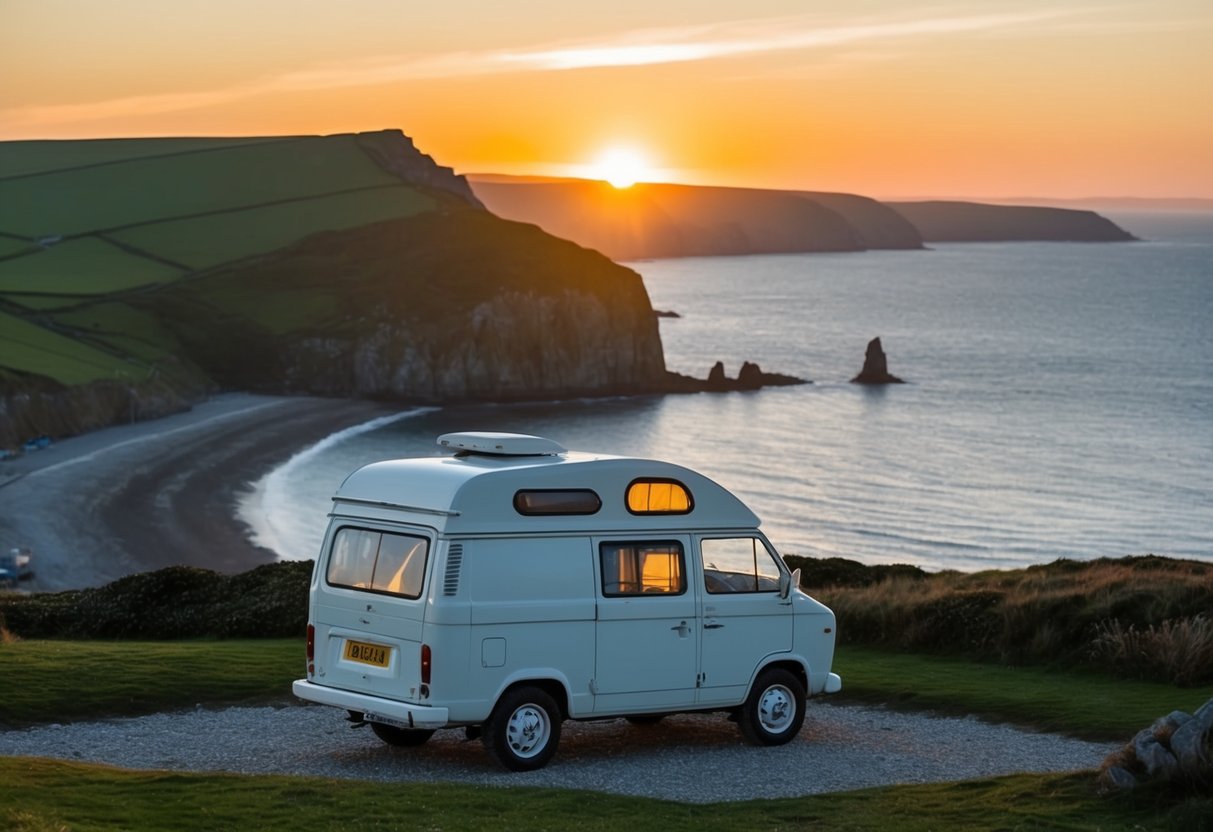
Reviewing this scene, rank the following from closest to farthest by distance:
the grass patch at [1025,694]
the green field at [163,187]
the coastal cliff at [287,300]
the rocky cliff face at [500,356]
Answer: the grass patch at [1025,694], the coastal cliff at [287,300], the rocky cliff face at [500,356], the green field at [163,187]

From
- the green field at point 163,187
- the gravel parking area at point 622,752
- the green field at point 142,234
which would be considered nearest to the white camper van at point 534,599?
the gravel parking area at point 622,752

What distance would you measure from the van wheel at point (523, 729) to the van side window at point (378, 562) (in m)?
1.34

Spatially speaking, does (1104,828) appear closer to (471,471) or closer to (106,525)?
(471,471)

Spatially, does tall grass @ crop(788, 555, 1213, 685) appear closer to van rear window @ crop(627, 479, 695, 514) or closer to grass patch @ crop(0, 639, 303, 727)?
van rear window @ crop(627, 479, 695, 514)

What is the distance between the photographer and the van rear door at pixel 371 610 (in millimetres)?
13242

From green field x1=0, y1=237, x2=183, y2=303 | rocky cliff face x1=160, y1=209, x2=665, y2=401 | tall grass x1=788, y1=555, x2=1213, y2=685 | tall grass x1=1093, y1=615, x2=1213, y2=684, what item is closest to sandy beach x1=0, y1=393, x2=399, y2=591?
rocky cliff face x1=160, y1=209, x2=665, y2=401

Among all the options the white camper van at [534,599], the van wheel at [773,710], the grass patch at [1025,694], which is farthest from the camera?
the grass patch at [1025,694]

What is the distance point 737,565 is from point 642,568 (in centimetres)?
122

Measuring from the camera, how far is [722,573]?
1488 centimetres

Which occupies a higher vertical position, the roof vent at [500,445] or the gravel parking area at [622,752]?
the roof vent at [500,445]

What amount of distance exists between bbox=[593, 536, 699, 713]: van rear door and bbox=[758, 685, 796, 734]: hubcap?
1.00 metres

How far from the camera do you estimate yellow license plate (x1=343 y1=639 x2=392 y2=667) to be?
13.5 meters

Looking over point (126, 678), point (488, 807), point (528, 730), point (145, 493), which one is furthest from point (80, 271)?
point (488, 807)

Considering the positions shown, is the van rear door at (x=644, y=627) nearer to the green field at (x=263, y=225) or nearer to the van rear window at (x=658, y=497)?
the van rear window at (x=658, y=497)
